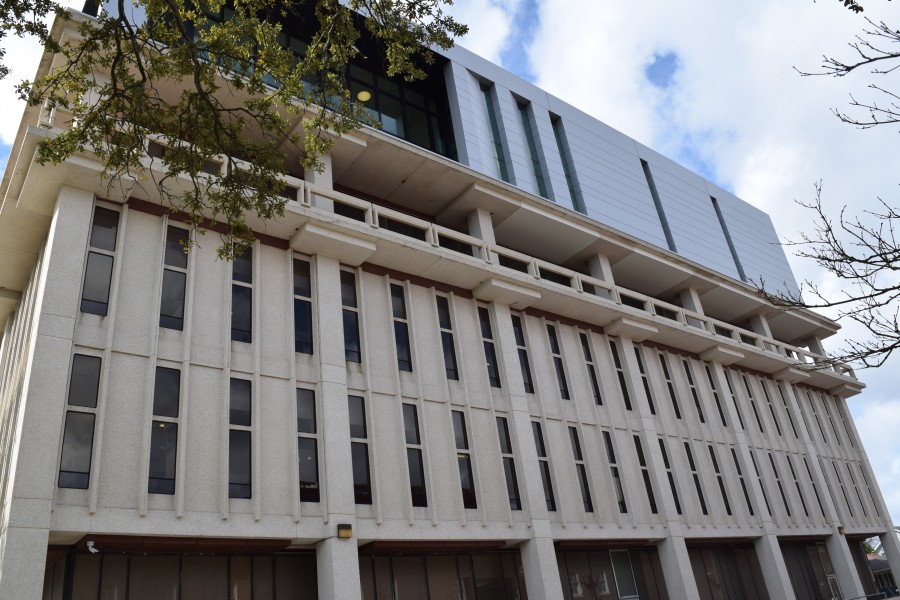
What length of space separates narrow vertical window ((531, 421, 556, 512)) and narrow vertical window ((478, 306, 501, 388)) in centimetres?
198

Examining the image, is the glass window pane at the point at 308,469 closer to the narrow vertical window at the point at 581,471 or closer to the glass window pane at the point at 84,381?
the glass window pane at the point at 84,381

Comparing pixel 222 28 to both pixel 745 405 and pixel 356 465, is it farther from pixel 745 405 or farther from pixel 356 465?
pixel 745 405

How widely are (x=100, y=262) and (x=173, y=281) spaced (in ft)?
5.59

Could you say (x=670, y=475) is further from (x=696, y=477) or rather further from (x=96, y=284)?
(x=96, y=284)

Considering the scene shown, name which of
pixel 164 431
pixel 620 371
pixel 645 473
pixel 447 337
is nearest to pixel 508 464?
pixel 447 337

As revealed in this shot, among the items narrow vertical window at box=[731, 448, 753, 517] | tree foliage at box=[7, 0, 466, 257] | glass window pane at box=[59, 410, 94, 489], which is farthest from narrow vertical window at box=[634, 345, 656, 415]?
glass window pane at box=[59, 410, 94, 489]

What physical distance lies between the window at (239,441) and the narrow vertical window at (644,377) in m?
16.5

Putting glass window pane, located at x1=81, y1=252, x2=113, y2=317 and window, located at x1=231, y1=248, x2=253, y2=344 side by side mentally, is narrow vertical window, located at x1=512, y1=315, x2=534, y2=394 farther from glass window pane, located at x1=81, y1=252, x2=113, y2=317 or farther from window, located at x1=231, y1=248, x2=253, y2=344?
glass window pane, located at x1=81, y1=252, x2=113, y2=317

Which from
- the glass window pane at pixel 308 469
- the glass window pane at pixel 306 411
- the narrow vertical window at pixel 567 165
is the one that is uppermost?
the narrow vertical window at pixel 567 165

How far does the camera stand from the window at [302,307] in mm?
19000

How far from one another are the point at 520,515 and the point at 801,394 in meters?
23.0

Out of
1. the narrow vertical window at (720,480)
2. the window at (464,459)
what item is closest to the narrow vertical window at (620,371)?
the narrow vertical window at (720,480)

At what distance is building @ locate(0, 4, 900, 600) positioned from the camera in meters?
15.2

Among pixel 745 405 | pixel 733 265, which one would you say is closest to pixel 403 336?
pixel 745 405
